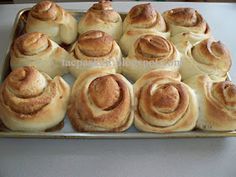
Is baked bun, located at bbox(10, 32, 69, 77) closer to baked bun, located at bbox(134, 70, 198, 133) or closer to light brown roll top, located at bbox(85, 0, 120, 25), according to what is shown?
light brown roll top, located at bbox(85, 0, 120, 25)

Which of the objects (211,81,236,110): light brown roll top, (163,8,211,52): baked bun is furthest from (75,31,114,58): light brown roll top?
(211,81,236,110): light brown roll top

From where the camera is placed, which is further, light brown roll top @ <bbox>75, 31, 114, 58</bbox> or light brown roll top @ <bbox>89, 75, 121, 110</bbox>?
light brown roll top @ <bbox>75, 31, 114, 58</bbox>

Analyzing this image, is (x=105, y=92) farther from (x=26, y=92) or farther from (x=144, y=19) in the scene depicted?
(x=144, y=19)

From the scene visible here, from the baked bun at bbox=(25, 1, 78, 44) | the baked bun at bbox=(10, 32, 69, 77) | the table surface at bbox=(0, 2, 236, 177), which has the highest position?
the baked bun at bbox=(25, 1, 78, 44)

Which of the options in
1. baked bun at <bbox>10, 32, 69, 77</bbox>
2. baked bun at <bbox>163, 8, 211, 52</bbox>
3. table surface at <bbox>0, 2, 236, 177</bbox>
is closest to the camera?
table surface at <bbox>0, 2, 236, 177</bbox>

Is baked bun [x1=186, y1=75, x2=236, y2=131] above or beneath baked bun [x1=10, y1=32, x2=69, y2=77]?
beneath

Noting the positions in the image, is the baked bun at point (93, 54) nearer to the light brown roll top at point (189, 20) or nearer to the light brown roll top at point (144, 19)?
the light brown roll top at point (144, 19)

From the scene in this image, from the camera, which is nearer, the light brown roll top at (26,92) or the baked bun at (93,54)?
the light brown roll top at (26,92)

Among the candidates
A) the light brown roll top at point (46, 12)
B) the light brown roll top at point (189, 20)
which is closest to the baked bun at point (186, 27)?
the light brown roll top at point (189, 20)
